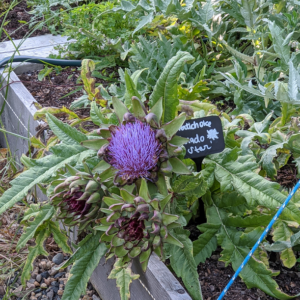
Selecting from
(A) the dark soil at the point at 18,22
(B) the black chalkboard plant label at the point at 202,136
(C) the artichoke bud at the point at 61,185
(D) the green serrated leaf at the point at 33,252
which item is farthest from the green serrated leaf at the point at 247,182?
(A) the dark soil at the point at 18,22

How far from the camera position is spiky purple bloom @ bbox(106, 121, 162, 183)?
854mm

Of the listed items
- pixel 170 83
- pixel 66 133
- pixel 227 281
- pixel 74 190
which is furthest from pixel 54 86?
pixel 227 281

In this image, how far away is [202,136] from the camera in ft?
3.18

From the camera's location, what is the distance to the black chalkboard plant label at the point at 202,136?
0.96 meters

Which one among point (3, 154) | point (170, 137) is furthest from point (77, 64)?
point (170, 137)

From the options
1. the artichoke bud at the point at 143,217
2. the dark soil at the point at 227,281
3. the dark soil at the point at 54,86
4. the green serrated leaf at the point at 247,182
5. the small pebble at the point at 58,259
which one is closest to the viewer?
the artichoke bud at the point at 143,217

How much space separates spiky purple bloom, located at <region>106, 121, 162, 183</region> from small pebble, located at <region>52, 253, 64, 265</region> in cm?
79

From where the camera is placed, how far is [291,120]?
121 centimetres

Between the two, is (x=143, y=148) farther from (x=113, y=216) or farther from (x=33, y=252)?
(x=33, y=252)

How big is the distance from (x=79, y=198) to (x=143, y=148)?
0.18 metres

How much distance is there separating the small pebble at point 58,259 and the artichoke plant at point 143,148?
0.76 metres

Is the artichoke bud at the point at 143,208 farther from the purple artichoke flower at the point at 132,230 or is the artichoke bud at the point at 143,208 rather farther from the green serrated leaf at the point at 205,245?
the green serrated leaf at the point at 205,245

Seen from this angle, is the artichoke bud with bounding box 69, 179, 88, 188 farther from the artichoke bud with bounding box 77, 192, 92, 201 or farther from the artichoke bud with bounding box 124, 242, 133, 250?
the artichoke bud with bounding box 124, 242, 133, 250

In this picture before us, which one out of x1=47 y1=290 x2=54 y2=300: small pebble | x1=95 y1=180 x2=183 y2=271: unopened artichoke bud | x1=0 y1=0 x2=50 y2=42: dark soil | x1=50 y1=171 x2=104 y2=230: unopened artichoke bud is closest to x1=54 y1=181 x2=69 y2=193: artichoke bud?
x1=50 y1=171 x2=104 y2=230: unopened artichoke bud
